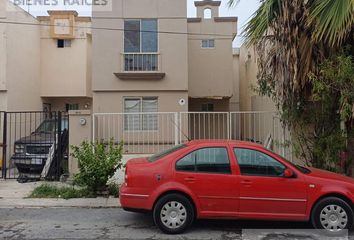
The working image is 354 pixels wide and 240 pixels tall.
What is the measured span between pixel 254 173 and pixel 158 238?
190 centimetres

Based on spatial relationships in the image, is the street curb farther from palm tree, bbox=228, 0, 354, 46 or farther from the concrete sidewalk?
palm tree, bbox=228, 0, 354, 46

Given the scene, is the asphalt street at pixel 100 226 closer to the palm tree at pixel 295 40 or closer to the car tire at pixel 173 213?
the car tire at pixel 173 213

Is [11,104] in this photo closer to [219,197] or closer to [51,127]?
[51,127]

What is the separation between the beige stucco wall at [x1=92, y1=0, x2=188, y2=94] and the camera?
50.1 feet

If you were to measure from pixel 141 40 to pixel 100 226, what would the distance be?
30.7ft

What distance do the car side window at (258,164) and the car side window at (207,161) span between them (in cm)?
24

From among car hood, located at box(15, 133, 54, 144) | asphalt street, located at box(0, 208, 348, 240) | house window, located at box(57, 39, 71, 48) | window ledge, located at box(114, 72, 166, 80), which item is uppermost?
house window, located at box(57, 39, 71, 48)

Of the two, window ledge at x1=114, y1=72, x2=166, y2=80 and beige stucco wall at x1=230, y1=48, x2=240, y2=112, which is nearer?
window ledge at x1=114, y1=72, x2=166, y2=80

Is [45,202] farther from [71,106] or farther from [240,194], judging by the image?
[71,106]

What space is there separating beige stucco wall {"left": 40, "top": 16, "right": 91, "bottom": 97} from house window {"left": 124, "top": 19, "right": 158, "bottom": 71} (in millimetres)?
5911

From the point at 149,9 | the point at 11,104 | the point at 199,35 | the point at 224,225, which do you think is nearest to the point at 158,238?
the point at 224,225

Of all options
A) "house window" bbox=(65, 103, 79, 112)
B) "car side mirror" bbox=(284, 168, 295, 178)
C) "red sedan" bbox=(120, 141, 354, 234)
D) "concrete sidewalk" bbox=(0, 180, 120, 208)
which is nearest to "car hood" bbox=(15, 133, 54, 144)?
"concrete sidewalk" bbox=(0, 180, 120, 208)

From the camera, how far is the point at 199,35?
1967 cm

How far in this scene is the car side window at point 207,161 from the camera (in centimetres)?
698
